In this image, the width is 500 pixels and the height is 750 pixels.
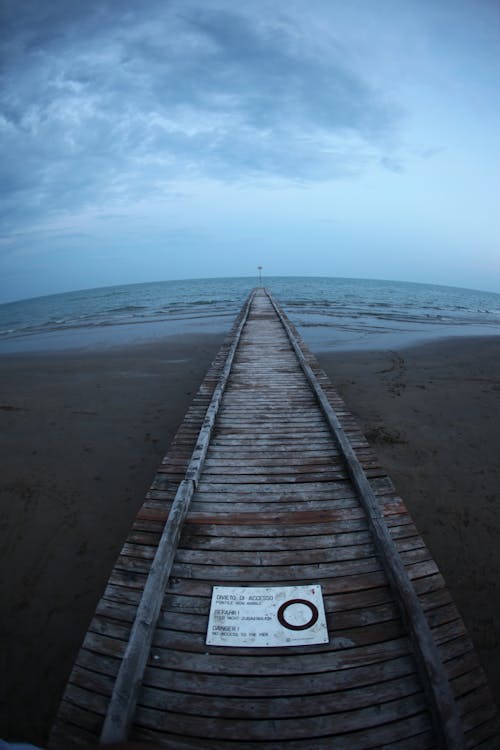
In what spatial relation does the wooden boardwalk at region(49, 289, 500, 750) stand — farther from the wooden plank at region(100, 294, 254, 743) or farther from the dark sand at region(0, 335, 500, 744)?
the dark sand at region(0, 335, 500, 744)

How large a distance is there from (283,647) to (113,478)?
4.46 meters

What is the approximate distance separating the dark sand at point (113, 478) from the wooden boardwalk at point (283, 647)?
1.27m

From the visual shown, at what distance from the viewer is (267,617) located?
114 inches

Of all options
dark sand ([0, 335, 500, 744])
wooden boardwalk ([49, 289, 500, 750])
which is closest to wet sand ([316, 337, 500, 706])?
dark sand ([0, 335, 500, 744])

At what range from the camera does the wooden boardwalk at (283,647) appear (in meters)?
2.27

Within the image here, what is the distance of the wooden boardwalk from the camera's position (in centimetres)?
227

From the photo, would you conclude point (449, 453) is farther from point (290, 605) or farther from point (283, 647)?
point (283, 647)

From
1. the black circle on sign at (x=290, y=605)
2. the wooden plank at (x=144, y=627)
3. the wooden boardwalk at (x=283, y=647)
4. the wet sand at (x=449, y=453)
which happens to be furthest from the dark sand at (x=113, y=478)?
the black circle on sign at (x=290, y=605)

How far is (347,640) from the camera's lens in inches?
108

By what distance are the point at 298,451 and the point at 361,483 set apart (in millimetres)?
1254

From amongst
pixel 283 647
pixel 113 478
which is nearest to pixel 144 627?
pixel 283 647

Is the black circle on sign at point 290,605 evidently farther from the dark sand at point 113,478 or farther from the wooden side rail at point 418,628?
the dark sand at point 113,478

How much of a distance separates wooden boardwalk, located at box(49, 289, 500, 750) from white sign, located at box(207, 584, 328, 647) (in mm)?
73

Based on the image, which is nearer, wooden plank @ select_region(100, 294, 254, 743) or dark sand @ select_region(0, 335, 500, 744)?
wooden plank @ select_region(100, 294, 254, 743)
